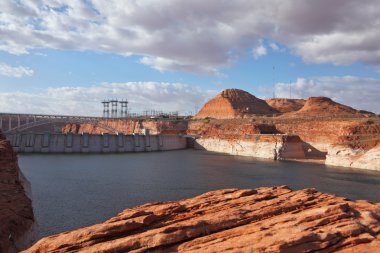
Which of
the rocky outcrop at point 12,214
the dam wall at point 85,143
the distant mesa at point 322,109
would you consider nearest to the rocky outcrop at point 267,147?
the dam wall at point 85,143

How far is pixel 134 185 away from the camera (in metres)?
52.4

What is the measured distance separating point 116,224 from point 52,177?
169 feet

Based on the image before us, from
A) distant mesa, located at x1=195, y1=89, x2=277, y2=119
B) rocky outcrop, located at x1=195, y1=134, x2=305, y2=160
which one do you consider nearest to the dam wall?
rocky outcrop, located at x1=195, y1=134, x2=305, y2=160

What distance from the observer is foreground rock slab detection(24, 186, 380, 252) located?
11.9 m

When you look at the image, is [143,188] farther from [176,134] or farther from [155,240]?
[176,134]

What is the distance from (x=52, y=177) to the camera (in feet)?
198

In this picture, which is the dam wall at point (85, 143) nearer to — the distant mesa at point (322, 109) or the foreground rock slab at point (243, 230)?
the distant mesa at point (322, 109)

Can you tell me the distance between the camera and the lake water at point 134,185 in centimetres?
3566

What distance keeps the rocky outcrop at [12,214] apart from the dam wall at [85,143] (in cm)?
8790

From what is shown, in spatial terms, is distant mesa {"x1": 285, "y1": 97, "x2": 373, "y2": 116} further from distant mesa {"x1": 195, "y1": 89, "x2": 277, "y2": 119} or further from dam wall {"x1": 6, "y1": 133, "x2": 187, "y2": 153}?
dam wall {"x1": 6, "y1": 133, "x2": 187, "y2": 153}

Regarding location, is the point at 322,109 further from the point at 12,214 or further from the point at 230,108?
the point at 12,214

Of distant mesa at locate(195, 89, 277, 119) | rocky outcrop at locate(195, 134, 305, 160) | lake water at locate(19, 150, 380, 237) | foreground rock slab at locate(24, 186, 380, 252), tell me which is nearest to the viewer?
foreground rock slab at locate(24, 186, 380, 252)

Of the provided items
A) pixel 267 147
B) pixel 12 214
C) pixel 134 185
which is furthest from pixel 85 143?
pixel 12 214

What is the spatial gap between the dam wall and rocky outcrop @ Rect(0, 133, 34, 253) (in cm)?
8790
